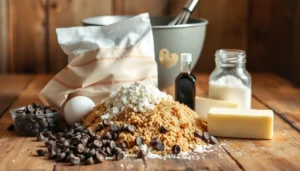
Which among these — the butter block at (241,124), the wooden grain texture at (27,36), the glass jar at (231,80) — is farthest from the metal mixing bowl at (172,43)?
the wooden grain texture at (27,36)

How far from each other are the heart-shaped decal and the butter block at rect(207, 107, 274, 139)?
13.0 inches

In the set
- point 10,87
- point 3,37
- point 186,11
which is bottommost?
point 10,87

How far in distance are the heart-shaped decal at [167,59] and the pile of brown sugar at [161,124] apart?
273 mm

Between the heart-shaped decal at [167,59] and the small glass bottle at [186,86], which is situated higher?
the heart-shaped decal at [167,59]

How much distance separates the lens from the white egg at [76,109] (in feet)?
4.69

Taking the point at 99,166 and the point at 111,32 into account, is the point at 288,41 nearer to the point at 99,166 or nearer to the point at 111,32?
the point at 111,32

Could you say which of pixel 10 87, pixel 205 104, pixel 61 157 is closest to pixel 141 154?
pixel 61 157

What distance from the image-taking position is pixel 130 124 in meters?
1.30

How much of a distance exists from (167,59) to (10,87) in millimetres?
514

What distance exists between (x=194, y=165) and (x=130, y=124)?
0.19 metres

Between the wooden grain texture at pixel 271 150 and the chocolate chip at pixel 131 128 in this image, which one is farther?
the chocolate chip at pixel 131 128

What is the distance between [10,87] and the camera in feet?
6.16

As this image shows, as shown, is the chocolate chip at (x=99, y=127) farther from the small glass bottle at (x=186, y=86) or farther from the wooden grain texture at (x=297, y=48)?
the wooden grain texture at (x=297, y=48)

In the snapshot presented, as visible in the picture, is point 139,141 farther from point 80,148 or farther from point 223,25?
point 223,25
